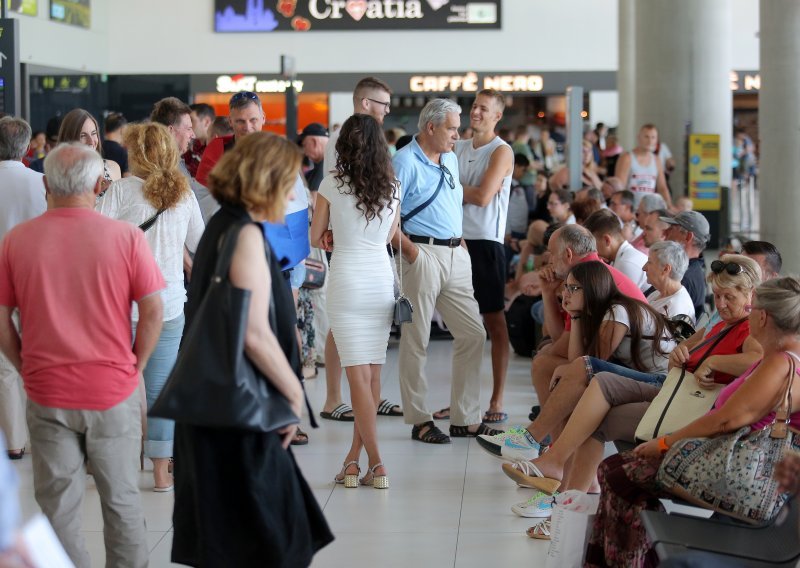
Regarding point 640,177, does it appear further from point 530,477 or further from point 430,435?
point 530,477

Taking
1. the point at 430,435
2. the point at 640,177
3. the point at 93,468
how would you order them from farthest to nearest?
the point at 640,177 → the point at 430,435 → the point at 93,468

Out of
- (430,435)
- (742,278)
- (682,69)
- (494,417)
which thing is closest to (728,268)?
(742,278)

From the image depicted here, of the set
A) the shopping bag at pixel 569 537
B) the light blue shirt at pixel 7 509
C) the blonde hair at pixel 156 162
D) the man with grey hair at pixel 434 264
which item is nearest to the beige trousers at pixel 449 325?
the man with grey hair at pixel 434 264

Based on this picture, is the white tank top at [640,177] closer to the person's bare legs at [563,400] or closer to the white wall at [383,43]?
the person's bare legs at [563,400]

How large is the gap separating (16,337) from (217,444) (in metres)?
0.94

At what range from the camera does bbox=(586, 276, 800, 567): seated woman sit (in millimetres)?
3650

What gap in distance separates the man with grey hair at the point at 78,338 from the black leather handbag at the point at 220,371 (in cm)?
58

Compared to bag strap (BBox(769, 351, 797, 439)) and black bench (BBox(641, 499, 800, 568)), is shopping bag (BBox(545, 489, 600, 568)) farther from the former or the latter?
bag strap (BBox(769, 351, 797, 439))

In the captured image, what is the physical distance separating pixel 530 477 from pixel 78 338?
6.43ft

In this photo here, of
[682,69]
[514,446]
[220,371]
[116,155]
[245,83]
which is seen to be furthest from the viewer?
[245,83]

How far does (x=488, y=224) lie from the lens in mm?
6672

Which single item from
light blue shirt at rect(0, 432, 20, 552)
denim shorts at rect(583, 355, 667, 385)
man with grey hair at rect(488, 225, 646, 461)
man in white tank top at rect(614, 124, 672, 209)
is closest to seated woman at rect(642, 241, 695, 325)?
man with grey hair at rect(488, 225, 646, 461)

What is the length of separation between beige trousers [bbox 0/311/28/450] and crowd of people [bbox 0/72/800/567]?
0.03ft

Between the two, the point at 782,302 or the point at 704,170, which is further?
the point at 704,170
